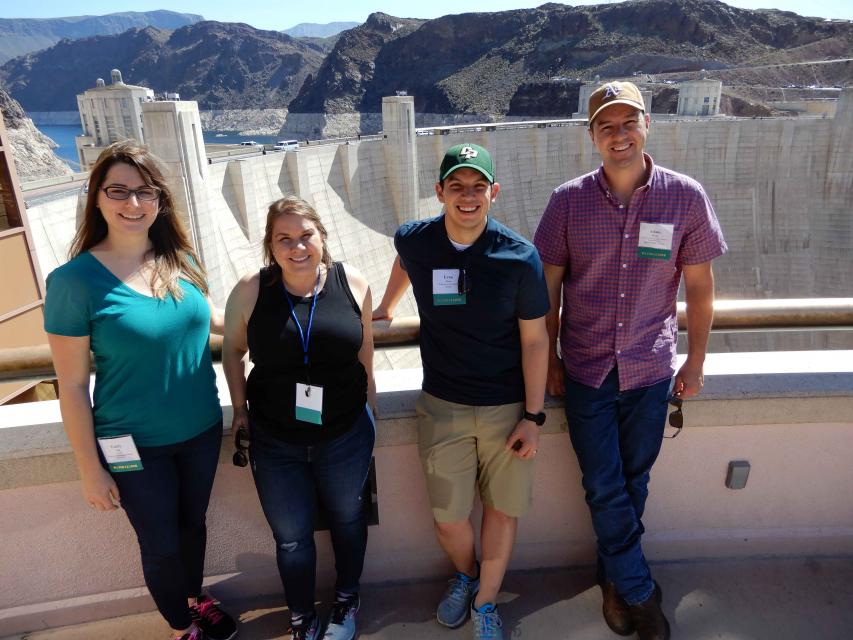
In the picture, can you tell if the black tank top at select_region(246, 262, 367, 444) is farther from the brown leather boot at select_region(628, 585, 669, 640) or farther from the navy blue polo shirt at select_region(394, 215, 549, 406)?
the brown leather boot at select_region(628, 585, 669, 640)

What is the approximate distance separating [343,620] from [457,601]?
0.38 meters

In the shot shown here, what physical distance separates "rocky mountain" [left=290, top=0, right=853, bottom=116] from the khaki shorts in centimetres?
5598

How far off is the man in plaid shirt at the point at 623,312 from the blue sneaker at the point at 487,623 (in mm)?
367

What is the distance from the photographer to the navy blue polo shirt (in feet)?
5.64

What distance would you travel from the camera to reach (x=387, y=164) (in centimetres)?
1895

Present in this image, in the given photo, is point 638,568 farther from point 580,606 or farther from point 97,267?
point 97,267

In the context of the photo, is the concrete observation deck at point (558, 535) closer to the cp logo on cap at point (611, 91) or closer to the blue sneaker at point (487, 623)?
the blue sneaker at point (487, 623)

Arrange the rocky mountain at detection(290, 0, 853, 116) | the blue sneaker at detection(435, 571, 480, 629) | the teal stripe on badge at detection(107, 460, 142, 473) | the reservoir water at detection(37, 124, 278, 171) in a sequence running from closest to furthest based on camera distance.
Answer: the teal stripe on badge at detection(107, 460, 142, 473) < the blue sneaker at detection(435, 571, 480, 629) < the rocky mountain at detection(290, 0, 853, 116) < the reservoir water at detection(37, 124, 278, 171)

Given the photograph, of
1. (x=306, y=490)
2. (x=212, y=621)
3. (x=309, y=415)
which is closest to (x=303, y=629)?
(x=212, y=621)

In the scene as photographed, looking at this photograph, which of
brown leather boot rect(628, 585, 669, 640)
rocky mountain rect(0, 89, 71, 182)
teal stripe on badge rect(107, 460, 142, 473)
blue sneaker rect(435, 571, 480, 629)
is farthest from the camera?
rocky mountain rect(0, 89, 71, 182)

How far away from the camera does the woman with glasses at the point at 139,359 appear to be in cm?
154

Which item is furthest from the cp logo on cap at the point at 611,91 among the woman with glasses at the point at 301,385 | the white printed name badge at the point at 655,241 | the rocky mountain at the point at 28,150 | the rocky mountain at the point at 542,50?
the rocky mountain at the point at 542,50

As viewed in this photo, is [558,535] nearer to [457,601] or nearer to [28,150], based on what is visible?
[457,601]

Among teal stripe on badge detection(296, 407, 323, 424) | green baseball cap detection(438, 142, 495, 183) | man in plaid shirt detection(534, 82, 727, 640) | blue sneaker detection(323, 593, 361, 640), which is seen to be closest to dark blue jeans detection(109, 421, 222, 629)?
teal stripe on badge detection(296, 407, 323, 424)
